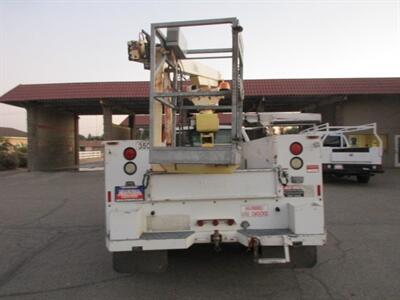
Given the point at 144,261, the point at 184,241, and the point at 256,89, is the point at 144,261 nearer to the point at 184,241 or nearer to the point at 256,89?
the point at 184,241

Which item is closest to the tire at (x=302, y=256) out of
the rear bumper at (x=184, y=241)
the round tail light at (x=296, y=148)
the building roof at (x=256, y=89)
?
the rear bumper at (x=184, y=241)

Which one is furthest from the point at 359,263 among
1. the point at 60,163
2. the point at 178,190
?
the point at 60,163

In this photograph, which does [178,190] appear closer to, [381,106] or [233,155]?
[233,155]

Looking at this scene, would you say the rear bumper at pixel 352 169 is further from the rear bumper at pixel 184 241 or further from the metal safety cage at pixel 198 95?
the metal safety cage at pixel 198 95

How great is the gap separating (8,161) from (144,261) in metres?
29.8

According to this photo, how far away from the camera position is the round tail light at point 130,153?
497 centimetres

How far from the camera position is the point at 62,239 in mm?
7594

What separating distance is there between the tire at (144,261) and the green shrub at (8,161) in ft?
96.0

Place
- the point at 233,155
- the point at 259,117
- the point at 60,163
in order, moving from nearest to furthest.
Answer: the point at 233,155
the point at 259,117
the point at 60,163

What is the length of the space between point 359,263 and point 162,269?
280cm

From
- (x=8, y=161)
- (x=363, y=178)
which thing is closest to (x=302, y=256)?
(x=363, y=178)

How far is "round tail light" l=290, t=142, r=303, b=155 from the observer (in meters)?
4.93

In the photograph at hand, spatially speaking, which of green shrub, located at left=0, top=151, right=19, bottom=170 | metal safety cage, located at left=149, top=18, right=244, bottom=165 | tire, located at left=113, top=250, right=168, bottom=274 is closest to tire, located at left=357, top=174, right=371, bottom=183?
metal safety cage, located at left=149, top=18, right=244, bottom=165

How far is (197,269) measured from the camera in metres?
5.50
